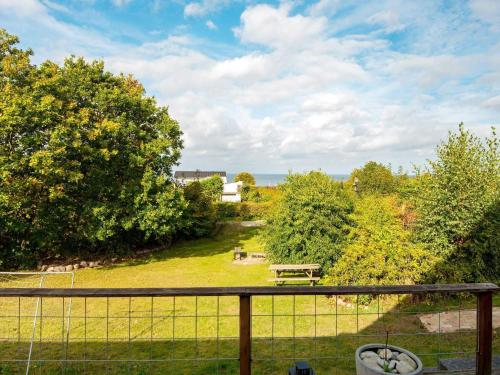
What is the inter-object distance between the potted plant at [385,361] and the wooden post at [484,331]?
1.82ft

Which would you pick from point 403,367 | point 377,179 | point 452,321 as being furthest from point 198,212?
point 403,367

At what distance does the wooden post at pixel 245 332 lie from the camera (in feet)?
8.39

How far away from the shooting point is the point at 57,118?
1362 centimetres

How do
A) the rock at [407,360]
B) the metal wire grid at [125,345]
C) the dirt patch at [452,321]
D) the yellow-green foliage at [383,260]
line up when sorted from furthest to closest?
the yellow-green foliage at [383,260] → the dirt patch at [452,321] → the metal wire grid at [125,345] → the rock at [407,360]

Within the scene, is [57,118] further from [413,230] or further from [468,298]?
[468,298]

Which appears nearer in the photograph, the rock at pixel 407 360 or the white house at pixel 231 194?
the rock at pixel 407 360

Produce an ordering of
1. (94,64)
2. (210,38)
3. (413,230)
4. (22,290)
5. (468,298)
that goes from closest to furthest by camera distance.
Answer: (22,290), (468,298), (413,230), (210,38), (94,64)

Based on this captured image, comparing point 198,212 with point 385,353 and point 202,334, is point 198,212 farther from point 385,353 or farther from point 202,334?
point 385,353

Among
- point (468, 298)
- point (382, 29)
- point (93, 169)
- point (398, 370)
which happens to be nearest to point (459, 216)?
point (468, 298)

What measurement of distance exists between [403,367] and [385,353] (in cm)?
21

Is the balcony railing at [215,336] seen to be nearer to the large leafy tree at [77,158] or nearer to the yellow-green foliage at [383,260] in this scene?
the yellow-green foliage at [383,260]

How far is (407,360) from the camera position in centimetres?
268

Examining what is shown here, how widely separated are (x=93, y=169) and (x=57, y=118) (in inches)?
99.2

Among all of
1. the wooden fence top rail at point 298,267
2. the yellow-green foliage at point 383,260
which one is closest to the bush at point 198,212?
the wooden fence top rail at point 298,267
